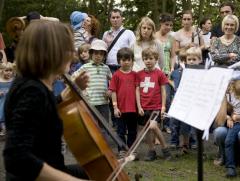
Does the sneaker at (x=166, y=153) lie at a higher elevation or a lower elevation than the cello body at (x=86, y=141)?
lower

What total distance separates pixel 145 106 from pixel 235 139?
1.32 meters

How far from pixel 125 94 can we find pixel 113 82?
9.4 inches

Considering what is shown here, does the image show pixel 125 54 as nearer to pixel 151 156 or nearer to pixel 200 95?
pixel 151 156

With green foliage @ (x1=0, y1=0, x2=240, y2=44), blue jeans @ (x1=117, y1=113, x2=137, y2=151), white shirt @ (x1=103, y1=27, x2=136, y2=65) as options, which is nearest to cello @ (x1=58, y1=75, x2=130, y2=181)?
blue jeans @ (x1=117, y1=113, x2=137, y2=151)

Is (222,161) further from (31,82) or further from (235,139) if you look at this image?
(31,82)

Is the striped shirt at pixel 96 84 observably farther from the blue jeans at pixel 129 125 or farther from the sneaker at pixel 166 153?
the sneaker at pixel 166 153

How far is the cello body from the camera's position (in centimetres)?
298

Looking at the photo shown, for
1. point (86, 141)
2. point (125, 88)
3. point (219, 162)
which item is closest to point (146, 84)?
point (125, 88)

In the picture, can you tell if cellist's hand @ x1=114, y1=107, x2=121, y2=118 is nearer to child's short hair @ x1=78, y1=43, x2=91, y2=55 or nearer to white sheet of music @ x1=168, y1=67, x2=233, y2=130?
child's short hair @ x1=78, y1=43, x2=91, y2=55

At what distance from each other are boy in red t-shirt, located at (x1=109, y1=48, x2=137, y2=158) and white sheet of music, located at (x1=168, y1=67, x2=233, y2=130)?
2989mm

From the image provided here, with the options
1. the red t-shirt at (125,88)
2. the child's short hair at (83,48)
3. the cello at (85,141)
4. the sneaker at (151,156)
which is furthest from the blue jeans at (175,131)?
the cello at (85,141)

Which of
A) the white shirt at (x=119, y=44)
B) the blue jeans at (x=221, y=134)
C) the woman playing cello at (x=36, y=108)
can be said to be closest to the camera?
the woman playing cello at (x=36, y=108)

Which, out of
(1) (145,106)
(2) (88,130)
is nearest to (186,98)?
(2) (88,130)

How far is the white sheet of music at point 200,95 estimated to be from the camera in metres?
3.18
